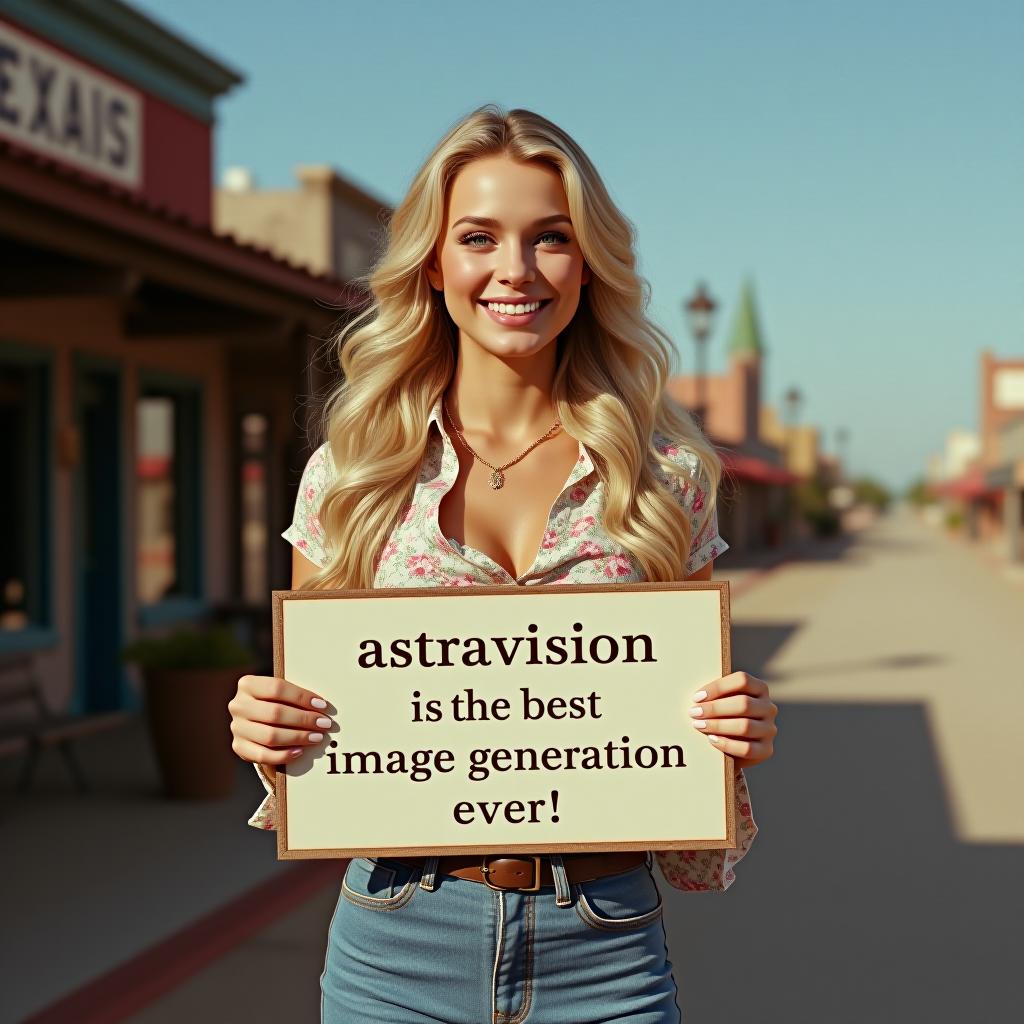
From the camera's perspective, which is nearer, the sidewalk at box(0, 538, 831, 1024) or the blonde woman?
the blonde woman

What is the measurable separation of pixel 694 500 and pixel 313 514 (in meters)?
0.63

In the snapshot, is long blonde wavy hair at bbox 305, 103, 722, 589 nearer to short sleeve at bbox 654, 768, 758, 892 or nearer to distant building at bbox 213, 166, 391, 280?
short sleeve at bbox 654, 768, 758, 892

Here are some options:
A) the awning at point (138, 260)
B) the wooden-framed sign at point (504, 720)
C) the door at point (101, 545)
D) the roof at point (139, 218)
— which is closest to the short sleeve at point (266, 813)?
the wooden-framed sign at point (504, 720)

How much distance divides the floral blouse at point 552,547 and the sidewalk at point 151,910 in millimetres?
2866

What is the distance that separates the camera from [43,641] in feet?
32.3

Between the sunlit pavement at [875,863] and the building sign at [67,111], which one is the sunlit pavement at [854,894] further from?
the building sign at [67,111]

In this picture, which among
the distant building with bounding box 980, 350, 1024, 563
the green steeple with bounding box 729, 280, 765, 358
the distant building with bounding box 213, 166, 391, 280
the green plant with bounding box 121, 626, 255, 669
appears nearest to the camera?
the green plant with bounding box 121, 626, 255, 669

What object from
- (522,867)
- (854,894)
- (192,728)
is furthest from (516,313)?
(192,728)

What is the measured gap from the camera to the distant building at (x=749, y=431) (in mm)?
55763

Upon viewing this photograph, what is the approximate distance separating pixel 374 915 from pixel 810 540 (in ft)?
238

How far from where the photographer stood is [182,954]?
5113 millimetres

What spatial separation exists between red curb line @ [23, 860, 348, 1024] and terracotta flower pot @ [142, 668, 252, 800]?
1499mm

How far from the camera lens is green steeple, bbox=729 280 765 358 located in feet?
248

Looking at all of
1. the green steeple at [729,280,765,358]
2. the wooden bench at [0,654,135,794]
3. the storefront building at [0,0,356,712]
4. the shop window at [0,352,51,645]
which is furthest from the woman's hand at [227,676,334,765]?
the green steeple at [729,280,765,358]
